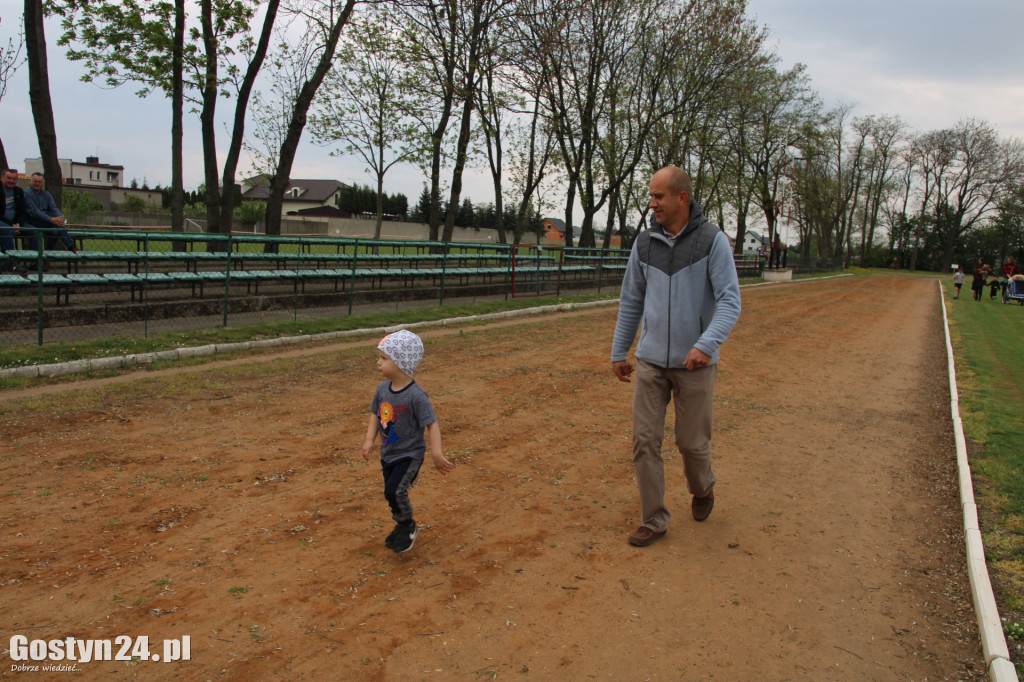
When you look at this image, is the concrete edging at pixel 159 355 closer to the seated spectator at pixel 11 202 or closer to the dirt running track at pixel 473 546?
the dirt running track at pixel 473 546

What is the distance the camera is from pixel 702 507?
475cm

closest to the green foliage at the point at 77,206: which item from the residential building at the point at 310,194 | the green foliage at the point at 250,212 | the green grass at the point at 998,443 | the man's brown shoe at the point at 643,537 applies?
the green foliage at the point at 250,212

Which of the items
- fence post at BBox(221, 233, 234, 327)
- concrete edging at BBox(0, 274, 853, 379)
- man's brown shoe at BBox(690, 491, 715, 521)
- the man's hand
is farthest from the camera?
fence post at BBox(221, 233, 234, 327)

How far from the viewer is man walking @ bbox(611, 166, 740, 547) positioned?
13.7 feet

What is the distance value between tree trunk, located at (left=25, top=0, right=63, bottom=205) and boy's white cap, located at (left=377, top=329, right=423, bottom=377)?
44.6ft

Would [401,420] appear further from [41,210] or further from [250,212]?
[250,212]

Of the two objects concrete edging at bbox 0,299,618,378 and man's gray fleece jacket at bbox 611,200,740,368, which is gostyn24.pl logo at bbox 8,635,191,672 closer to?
man's gray fleece jacket at bbox 611,200,740,368

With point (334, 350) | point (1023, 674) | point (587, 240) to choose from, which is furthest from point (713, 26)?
point (1023, 674)

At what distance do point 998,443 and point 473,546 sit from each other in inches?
223

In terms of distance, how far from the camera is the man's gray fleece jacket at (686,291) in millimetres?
4160

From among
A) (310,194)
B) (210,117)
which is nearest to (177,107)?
(210,117)

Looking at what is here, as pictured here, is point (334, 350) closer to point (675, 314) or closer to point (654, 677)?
point (675, 314)

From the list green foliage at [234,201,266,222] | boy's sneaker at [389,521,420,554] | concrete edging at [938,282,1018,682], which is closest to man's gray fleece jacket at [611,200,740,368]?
boy's sneaker at [389,521,420,554]

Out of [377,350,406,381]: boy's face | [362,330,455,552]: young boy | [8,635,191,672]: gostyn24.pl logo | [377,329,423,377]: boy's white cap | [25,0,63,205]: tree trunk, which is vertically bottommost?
[8,635,191,672]: gostyn24.pl logo
